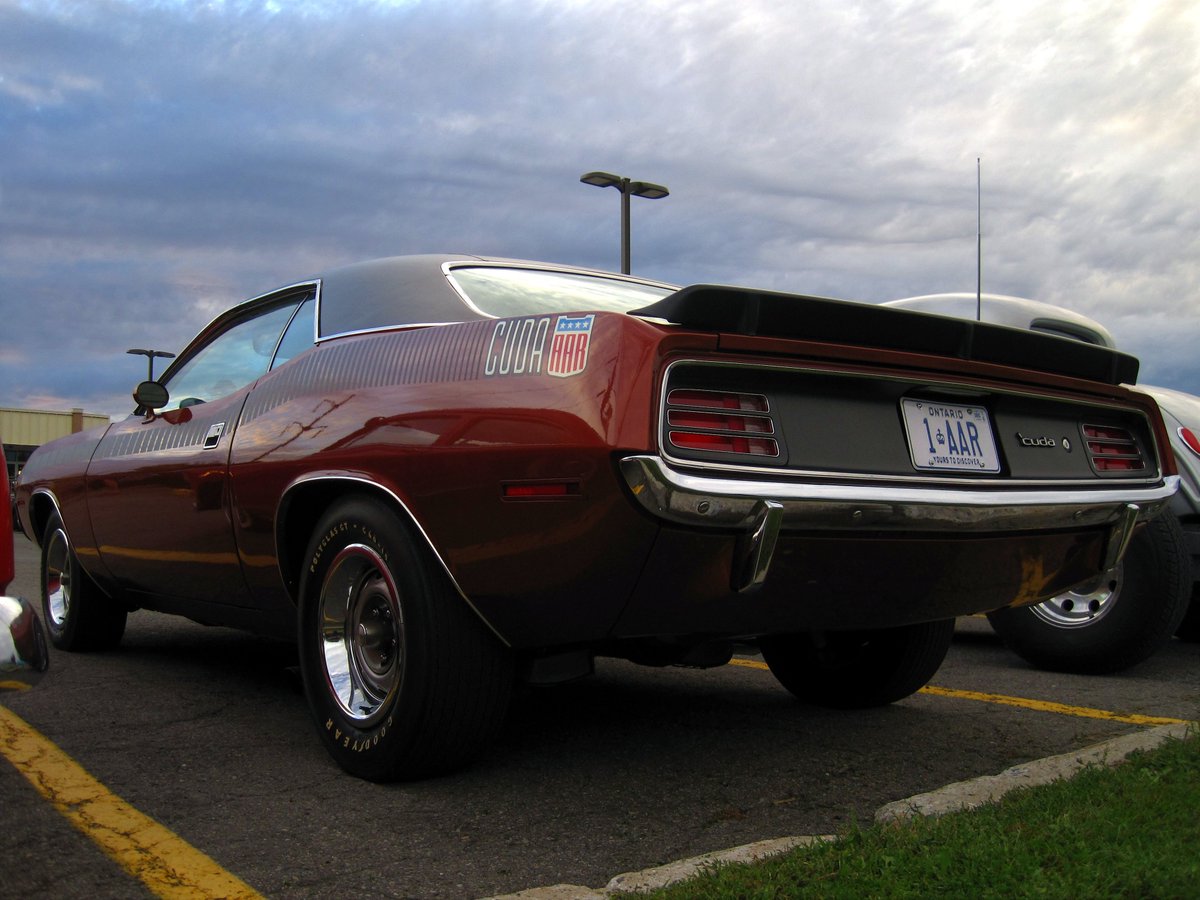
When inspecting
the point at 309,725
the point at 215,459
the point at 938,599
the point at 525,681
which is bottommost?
the point at 309,725

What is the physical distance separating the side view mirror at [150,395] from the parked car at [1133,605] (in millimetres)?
3499

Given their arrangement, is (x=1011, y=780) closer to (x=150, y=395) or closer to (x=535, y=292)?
(x=535, y=292)

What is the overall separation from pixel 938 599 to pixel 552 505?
115cm

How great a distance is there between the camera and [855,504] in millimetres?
2758

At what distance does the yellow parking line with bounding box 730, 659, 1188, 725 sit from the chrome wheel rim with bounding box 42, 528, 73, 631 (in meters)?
3.73

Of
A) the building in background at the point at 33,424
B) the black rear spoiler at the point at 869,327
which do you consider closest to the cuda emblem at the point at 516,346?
the black rear spoiler at the point at 869,327

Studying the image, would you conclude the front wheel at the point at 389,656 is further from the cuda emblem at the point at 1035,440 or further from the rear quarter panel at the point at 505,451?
the cuda emblem at the point at 1035,440

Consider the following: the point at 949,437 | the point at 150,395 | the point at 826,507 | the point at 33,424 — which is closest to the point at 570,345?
the point at 826,507

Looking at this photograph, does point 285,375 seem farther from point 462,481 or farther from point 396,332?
point 462,481

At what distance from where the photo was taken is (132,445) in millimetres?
4742

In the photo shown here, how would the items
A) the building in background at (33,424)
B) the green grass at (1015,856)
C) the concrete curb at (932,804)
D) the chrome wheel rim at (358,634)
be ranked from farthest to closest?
the building in background at (33,424) < the chrome wheel rim at (358,634) < the concrete curb at (932,804) < the green grass at (1015,856)

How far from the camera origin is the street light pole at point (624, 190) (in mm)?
18312

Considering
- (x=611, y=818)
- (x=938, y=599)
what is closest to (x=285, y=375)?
(x=611, y=818)

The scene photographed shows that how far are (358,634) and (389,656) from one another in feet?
0.41
